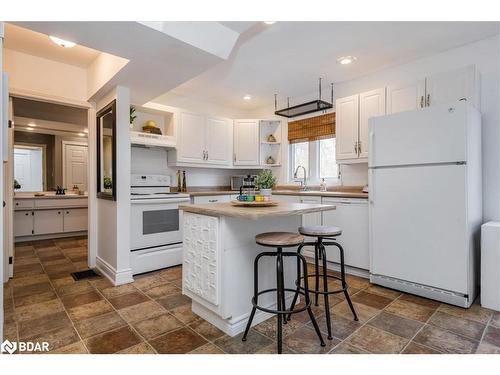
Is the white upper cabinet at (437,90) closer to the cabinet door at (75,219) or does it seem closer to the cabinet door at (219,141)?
the cabinet door at (219,141)

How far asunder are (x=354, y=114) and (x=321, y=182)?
1.16 metres

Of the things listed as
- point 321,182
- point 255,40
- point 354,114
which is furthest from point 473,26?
point 321,182

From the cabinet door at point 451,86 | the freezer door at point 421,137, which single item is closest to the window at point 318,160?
the freezer door at point 421,137

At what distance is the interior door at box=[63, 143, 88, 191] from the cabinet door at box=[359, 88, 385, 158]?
5335 mm

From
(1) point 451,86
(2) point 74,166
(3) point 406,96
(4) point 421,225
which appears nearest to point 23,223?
(2) point 74,166

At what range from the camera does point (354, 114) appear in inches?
139

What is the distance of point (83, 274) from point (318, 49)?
12.0ft

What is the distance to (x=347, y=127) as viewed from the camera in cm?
360

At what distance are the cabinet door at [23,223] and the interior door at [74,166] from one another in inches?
35.7

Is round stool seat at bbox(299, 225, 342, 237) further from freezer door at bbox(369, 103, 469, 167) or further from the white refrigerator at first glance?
freezer door at bbox(369, 103, 469, 167)

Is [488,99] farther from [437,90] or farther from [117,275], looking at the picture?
[117,275]

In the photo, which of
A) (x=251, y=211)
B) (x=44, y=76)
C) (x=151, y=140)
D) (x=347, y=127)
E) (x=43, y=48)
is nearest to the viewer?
(x=251, y=211)

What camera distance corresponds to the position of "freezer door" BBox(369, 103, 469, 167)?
7.78 feet

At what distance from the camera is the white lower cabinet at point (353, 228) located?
3068 mm
